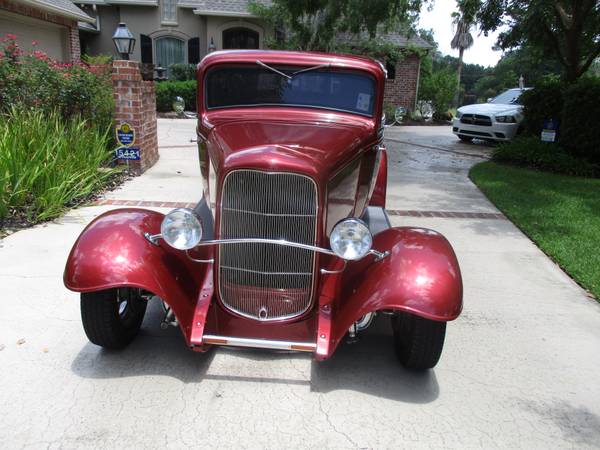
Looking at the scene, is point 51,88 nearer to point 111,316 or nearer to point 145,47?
point 111,316

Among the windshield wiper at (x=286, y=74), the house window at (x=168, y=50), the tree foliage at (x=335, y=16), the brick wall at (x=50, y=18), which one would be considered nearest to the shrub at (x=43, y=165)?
the windshield wiper at (x=286, y=74)

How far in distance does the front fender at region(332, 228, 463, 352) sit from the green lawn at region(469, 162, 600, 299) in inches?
89.8

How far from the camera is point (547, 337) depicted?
12.0 ft

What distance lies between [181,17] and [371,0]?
1109cm

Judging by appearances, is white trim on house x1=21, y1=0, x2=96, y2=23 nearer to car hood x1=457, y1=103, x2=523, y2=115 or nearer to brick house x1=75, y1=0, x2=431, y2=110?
brick house x1=75, y1=0, x2=431, y2=110

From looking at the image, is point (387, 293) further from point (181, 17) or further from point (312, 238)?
point (181, 17)

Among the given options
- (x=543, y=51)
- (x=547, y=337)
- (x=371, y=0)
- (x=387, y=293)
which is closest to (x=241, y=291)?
(x=387, y=293)

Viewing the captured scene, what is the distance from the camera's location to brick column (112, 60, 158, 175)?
7355mm

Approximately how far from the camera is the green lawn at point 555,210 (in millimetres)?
5078

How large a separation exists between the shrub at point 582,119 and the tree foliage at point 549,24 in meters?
1.31

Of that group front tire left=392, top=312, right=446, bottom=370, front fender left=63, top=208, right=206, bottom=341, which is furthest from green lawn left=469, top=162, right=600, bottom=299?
front fender left=63, top=208, right=206, bottom=341

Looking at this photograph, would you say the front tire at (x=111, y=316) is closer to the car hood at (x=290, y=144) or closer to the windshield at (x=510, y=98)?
the car hood at (x=290, y=144)

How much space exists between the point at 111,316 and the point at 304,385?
124cm

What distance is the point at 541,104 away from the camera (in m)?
11.0
